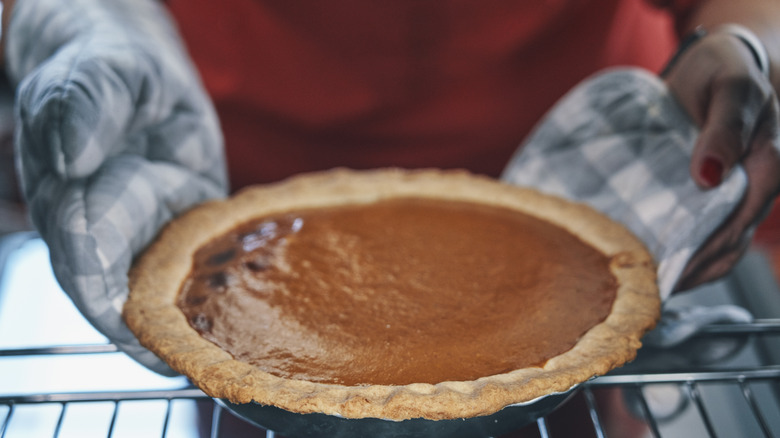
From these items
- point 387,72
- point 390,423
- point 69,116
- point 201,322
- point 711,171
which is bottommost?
point 390,423

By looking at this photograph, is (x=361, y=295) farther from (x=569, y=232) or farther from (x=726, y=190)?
(x=726, y=190)

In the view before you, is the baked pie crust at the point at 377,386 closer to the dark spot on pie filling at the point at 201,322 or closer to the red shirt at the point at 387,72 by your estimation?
the dark spot on pie filling at the point at 201,322

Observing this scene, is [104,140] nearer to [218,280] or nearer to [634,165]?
[218,280]

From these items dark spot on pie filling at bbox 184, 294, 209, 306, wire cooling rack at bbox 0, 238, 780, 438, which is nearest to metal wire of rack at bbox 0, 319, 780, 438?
wire cooling rack at bbox 0, 238, 780, 438

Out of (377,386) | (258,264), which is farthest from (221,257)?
(377,386)

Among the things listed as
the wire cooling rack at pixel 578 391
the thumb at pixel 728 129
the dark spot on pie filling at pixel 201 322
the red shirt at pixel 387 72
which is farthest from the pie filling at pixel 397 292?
the red shirt at pixel 387 72

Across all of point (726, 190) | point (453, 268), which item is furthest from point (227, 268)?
point (726, 190)

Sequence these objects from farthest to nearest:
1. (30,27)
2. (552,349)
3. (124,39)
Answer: (30,27) → (124,39) → (552,349)
